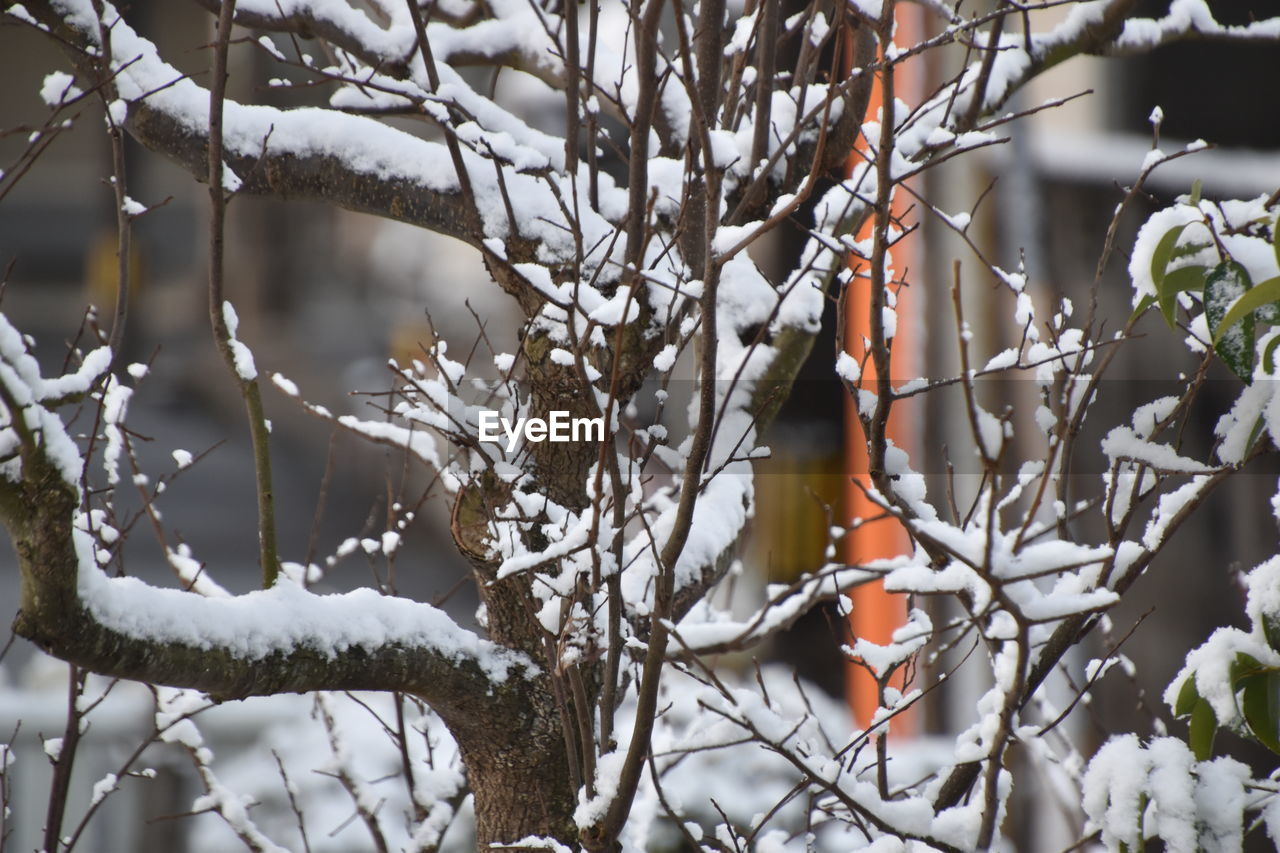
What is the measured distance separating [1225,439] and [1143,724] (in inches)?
117

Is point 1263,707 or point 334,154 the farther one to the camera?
point 334,154

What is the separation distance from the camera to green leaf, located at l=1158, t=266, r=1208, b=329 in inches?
52.7

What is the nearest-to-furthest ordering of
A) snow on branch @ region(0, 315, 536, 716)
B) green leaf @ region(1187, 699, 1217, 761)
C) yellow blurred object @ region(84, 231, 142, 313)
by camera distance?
snow on branch @ region(0, 315, 536, 716)
green leaf @ region(1187, 699, 1217, 761)
yellow blurred object @ region(84, 231, 142, 313)

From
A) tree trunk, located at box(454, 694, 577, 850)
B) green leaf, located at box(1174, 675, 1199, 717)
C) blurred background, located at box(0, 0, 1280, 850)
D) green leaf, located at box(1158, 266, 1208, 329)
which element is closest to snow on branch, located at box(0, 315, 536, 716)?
tree trunk, located at box(454, 694, 577, 850)

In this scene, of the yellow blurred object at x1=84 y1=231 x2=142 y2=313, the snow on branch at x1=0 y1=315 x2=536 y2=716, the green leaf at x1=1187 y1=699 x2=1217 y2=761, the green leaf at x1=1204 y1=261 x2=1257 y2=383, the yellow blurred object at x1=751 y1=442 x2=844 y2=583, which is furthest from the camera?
the yellow blurred object at x1=84 y1=231 x2=142 y2=313

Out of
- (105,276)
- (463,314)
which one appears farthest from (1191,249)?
(105,276)

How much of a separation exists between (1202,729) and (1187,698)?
4 centimetres

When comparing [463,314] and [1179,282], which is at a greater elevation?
[463,314]

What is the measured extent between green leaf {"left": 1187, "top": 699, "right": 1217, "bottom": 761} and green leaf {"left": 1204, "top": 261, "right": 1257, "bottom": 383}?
1.39 feet

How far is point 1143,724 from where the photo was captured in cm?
389

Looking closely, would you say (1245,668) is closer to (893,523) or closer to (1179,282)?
(1179,282)

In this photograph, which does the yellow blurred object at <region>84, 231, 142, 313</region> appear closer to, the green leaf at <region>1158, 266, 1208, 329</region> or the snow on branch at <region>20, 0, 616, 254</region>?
the snow on branch at <region>20, 0, 616, 254</region>

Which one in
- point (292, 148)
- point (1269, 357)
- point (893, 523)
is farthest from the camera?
point (893, 523)

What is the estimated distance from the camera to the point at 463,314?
10.7 metres
